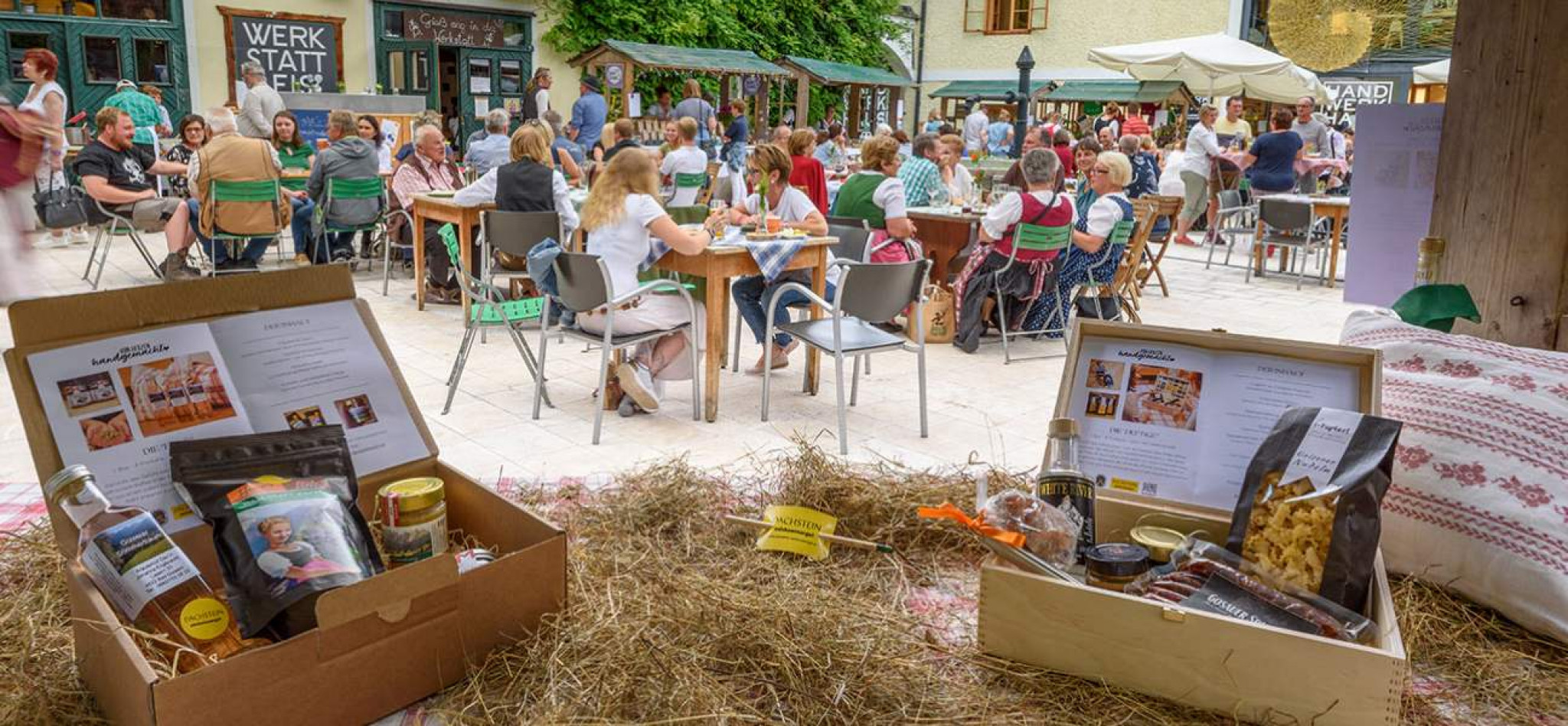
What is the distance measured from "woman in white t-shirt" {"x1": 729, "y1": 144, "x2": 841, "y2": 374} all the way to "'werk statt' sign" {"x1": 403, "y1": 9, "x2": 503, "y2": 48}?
1361 cm

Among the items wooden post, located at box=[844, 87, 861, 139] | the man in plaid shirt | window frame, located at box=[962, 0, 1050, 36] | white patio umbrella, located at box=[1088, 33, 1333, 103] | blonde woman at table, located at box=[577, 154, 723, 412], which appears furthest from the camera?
window frame, located at box=[962, 0, 1050, 36]

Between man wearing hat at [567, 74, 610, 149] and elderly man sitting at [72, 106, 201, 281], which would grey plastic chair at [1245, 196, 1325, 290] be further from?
elderly man sitting at [72, 106, 201, 281]

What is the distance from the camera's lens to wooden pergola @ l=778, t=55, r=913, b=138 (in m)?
20.5

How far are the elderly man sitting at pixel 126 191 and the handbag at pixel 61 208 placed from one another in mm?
139

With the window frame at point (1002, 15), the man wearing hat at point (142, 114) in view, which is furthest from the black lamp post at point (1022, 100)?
the window frame at point (1002, 15)

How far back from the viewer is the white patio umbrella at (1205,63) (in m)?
12.7

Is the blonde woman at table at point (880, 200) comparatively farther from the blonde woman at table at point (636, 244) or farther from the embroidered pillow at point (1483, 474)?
the embroidered pillow at point (1483, 474)

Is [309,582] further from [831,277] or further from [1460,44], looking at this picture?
[831,277]

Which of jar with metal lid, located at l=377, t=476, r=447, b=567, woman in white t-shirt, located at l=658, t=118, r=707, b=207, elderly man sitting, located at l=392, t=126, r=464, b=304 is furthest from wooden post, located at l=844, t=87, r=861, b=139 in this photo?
jar with metal lid, located at l=377, t=476, r=447, b=567

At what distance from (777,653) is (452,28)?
704 inches

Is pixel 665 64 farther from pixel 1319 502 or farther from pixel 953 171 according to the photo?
pixel 1319 502

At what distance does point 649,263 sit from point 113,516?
3.07 m

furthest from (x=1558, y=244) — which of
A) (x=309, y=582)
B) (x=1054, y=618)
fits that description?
(x=309, y=582)

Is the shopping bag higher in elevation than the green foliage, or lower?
lower
